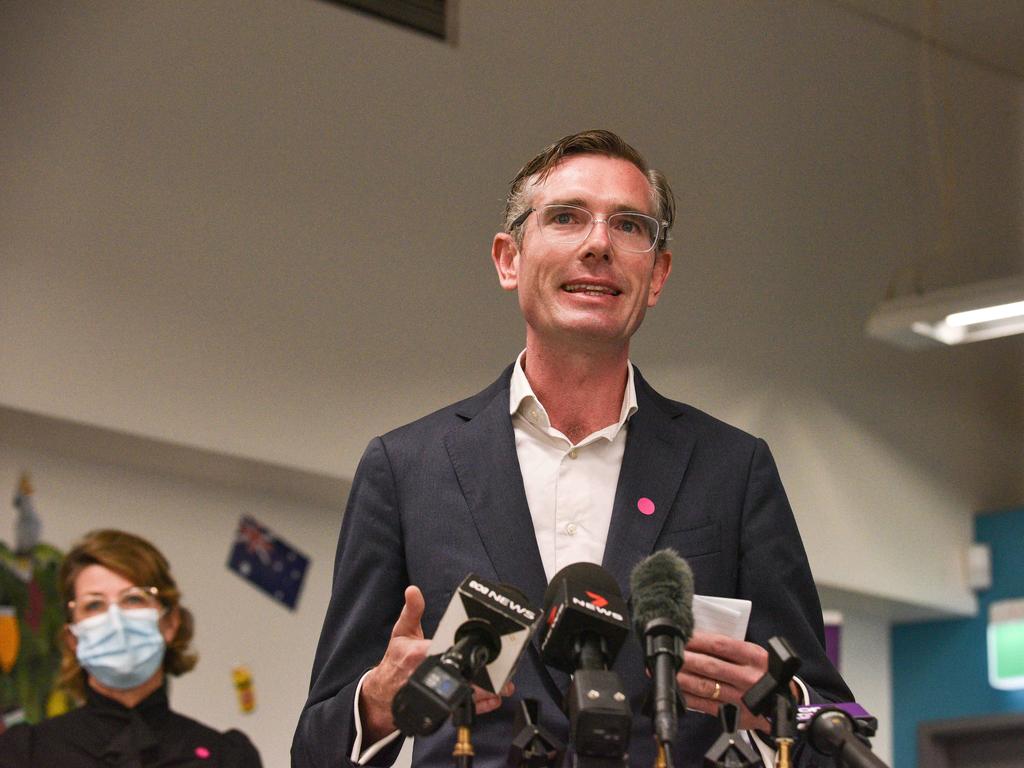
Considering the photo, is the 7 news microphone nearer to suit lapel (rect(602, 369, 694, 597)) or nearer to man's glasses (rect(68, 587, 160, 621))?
suit lapel (rect(602, 369, 694, 597))

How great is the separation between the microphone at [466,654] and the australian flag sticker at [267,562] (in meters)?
3.89

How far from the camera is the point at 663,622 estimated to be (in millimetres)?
1540

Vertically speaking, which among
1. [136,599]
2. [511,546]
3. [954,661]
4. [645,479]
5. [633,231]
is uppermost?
[954,661]

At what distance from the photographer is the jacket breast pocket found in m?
2.00

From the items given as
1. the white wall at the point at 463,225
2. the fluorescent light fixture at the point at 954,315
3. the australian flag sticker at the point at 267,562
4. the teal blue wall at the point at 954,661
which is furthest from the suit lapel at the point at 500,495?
the teal blue wall at the point at 954,661

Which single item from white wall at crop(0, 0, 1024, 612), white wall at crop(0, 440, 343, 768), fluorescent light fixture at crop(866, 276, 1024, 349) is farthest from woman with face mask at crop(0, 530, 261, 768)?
fluorescent light fixture at crop(866, 276, 1024, 349)

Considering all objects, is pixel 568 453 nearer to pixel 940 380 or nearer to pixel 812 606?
pixel 812 606

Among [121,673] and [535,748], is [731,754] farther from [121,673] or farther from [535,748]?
[121,673]

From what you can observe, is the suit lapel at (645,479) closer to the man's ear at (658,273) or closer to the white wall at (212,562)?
the man's ear at (658,273)

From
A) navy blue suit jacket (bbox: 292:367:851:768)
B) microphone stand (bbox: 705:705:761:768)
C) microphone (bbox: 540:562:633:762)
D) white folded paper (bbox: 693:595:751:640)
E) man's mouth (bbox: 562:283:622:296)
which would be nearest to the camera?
microphone (bbox: 540:562:633:762)

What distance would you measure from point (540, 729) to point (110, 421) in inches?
133

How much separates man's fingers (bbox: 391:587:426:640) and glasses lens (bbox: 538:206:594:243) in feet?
2.22

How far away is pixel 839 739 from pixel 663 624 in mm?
230

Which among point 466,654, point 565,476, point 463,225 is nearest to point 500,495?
point 565,476
